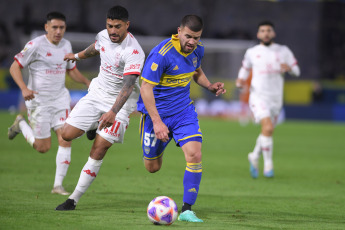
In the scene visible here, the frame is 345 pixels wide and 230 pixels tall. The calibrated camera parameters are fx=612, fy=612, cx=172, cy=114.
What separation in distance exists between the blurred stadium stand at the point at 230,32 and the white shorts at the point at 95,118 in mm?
21309

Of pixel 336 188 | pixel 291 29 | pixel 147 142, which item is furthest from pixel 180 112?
pixel 291 29

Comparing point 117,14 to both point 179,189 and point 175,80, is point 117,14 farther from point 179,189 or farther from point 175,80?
point 179,189

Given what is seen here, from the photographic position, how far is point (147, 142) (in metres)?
7.24

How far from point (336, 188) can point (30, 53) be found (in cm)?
529

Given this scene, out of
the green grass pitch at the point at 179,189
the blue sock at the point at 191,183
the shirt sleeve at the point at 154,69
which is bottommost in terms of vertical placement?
the green grass pitch at the point at 179,189

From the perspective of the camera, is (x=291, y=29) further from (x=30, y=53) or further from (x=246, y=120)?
(x=30, y=53)

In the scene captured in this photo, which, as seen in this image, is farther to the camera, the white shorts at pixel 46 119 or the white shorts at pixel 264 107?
the white shorts at pixel 264 107

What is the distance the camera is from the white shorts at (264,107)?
37.1ft

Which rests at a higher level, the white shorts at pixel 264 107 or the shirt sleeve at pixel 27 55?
the shirt sleeve at pixel 27 55

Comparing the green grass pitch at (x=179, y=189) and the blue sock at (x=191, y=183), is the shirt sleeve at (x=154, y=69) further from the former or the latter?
the green grass pitch at (x=179, y=189)

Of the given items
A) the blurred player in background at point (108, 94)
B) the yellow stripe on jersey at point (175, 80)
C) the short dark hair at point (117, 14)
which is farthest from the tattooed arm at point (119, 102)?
the short dark hair at point (117, 14)

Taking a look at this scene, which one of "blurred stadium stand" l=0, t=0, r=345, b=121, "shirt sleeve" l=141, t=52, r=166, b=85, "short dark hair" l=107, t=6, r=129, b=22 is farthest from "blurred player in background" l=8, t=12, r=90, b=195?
"blurred stadium stand" l=0, t=0, r=345, b=121

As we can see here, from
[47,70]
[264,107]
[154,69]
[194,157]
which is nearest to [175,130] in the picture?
[194,157]

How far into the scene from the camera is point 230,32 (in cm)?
3456
